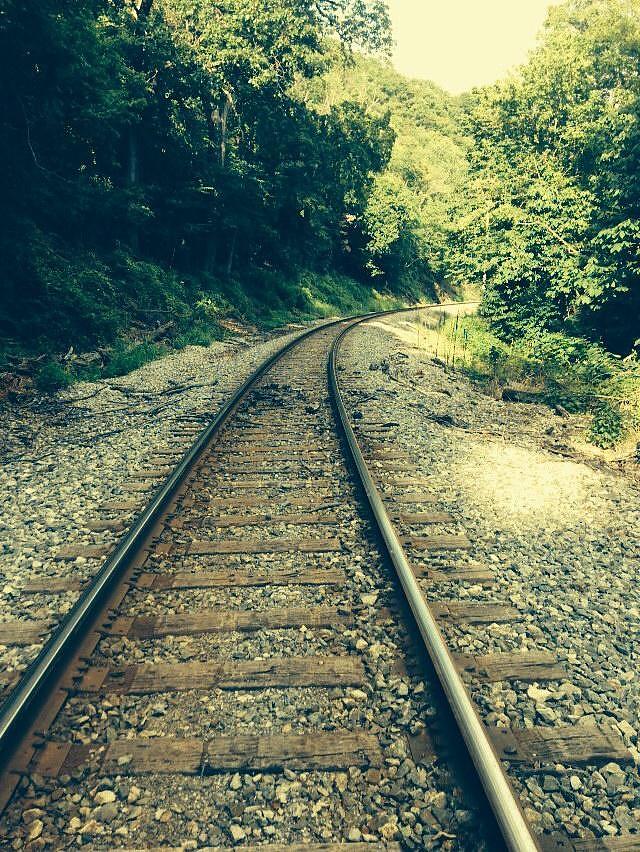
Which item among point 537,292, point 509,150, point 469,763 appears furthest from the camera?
point 509,150

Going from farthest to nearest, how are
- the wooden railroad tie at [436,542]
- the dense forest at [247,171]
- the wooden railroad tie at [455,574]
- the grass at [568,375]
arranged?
the dense forest at [247,171], the grass at [568,375], the wooden railroad tie at [436,542], the wooden railroad tie at [455,574]

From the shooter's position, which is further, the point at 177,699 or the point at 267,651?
the point at 267,651

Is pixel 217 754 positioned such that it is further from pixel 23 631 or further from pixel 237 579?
pixel 23 631

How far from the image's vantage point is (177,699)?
8.50ft

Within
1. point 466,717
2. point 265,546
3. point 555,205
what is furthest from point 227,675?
point 555,205

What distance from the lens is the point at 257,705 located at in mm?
2557

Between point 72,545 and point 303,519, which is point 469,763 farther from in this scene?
point 72,545

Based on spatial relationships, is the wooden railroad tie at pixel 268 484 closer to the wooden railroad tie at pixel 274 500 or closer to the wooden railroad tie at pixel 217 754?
the wooden railroad tie at pixel 274 500

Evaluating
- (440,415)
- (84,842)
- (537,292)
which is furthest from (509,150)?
(84,842)

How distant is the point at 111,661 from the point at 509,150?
66.4ft

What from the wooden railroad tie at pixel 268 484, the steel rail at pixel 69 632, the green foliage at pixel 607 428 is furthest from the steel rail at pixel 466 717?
the green foliage at pixel 607 428

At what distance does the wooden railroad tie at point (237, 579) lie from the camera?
3.47 meters

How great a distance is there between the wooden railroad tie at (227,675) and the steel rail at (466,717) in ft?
1.38

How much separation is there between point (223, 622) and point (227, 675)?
1.38 feet
